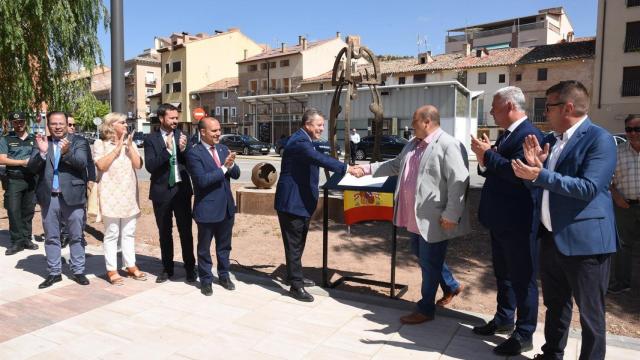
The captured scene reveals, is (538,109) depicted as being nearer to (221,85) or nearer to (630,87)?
(630,87)

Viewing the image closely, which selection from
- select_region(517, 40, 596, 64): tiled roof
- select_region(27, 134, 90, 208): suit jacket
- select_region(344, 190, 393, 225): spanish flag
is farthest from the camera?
select_region(517, 40, 596, 64): tiled roof

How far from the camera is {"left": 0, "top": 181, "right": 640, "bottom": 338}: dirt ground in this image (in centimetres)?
456

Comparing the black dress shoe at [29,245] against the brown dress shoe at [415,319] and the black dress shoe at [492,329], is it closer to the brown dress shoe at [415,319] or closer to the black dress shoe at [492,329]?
the brown dress shoe at [415,319]

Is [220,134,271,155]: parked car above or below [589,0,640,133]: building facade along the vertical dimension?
below

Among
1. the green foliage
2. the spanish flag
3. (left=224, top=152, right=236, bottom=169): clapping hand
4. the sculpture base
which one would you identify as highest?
the green foliage

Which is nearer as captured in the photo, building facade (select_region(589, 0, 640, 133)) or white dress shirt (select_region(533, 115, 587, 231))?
white dress shirt (select_region(533, 115, 587, 231))

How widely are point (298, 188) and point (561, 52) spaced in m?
38.8

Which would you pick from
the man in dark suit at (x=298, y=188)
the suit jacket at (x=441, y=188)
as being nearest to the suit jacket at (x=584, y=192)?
the suit jacket at (x=441, y=188)

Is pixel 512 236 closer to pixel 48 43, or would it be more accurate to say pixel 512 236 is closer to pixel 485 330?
pixel 485 330

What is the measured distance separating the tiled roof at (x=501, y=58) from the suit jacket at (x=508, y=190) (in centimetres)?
3616

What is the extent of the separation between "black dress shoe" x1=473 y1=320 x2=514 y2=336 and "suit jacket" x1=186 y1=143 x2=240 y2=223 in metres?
2.48

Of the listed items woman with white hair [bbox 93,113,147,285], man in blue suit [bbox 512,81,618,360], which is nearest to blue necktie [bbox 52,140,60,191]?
woman with white hair [bbox 93,113,147,285]

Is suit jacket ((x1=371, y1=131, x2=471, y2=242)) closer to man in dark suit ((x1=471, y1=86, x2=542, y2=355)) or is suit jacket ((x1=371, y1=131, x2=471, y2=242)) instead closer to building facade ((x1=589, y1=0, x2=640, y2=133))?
man in dark suit ((x1=471, y1=86, x2=542, y2=355))

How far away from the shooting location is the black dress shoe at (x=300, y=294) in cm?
453
